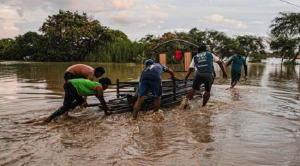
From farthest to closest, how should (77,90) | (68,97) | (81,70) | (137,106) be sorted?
(81,70) < (137,106) < (68,97) < (77,90)

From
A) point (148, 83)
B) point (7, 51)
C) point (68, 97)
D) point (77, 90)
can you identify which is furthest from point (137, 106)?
point (7, 51)

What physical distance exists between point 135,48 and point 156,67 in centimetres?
2729

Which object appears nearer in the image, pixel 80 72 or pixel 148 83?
pixel 148 83

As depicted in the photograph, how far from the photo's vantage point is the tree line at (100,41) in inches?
1283

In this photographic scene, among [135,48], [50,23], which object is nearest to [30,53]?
[50,23]

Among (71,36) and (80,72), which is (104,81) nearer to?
(80,72)

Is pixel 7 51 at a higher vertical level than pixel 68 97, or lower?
higher

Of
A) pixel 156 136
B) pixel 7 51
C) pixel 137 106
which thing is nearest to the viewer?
pixel 156 136

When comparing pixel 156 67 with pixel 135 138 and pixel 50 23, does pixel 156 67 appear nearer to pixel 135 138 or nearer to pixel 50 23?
pixel 135 138

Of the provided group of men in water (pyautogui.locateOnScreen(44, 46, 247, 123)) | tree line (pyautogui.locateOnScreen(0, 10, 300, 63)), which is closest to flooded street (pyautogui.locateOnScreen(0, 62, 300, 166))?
group of men in water (pyautogui.locateOnScreen(44, 46, 247, 123))

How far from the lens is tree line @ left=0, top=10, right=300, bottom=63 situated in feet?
107

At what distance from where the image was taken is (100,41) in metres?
35.7

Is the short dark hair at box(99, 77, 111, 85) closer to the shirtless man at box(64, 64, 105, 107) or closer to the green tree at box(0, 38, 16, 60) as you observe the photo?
the shirtless man at box(64, 64, 105, 107)

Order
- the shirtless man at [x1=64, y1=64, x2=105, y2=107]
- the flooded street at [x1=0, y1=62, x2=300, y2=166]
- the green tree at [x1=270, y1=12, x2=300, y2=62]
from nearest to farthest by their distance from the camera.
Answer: the flooded street at [x1=0, y1=62, x2=300, y2=166] < the shirtless man at [x1=64, y1=64, x2=105, y2=107] < the green tree at [x1=270, y1=12, x2=300, y2=62]
